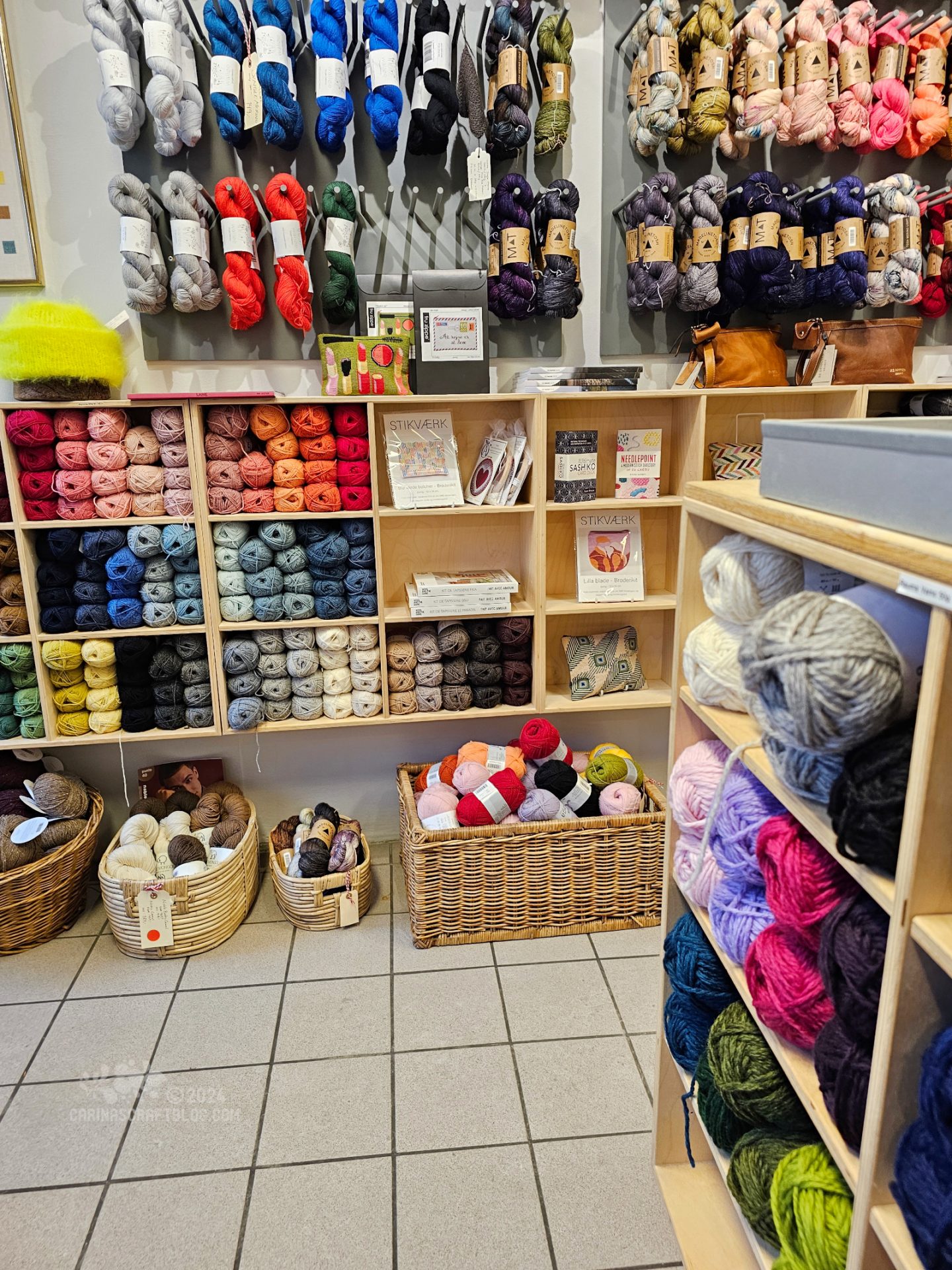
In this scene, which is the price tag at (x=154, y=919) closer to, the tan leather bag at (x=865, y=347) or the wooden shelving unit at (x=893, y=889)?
the wooden shelving unit at (x=893, y=889)

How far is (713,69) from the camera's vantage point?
81.4 inches

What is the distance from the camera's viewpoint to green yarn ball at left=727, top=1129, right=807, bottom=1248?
3.48 feet

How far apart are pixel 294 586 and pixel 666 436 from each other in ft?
3.82

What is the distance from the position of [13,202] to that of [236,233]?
619 millimetres

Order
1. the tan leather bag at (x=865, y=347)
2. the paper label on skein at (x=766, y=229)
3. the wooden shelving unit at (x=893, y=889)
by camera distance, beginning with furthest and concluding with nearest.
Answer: the tan leather bag at (x=865, y=347) < the paper label on skein at (x=766, y=229) < the wooden shelving unit at (x=893, y=889)

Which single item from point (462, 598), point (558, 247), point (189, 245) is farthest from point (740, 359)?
point (189, 245)

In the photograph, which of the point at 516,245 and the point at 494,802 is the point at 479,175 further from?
the point at 494,802

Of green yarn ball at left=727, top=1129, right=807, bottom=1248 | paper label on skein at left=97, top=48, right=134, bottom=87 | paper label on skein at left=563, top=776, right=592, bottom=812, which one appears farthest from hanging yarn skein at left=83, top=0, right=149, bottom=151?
green yarn ball at left=727, top=1129, right=807, bottom=1248

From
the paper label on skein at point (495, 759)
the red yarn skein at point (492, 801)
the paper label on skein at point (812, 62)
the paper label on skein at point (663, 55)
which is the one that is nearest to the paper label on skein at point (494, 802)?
the red yarn skein at point (492, 801)

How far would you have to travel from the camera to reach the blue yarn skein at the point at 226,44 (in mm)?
1970

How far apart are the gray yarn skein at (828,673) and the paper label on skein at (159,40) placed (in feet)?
6.63

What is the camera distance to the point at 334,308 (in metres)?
2.16

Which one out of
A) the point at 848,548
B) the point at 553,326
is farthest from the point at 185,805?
the point at 848,548

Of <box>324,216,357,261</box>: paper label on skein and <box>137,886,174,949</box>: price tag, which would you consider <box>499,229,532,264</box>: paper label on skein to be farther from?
<box>137,886,174,949</box>: price tag
